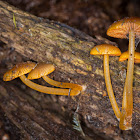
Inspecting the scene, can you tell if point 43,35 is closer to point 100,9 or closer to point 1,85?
point 1,85

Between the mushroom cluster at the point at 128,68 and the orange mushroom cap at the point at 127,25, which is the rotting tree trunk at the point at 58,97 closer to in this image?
the mushroom cluster at the point at 128,68

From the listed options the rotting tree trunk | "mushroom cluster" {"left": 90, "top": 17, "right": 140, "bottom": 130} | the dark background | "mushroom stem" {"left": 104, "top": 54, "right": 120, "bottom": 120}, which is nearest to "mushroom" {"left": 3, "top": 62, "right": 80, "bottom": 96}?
the rotting tree trunk

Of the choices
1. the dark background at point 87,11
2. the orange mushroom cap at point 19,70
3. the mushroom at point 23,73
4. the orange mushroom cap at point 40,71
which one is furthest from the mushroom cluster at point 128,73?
the dark background at point 87,11

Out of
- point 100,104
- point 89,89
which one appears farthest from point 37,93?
point 100,104

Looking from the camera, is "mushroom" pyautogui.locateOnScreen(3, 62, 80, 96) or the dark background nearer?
"mushroom" pyautogui.locateOnScreen(3, 62, 80, 96)

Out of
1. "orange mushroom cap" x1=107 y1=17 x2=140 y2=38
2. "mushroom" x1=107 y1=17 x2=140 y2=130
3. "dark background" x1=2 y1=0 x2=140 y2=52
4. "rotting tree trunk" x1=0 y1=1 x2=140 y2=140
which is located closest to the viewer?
"orange mushroom cap" x1=107 y1=17 x2=140 y2=38

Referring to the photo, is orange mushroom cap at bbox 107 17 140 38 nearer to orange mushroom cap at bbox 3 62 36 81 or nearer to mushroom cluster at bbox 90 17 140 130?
mushroom cluster at bbox 90 17 140 130

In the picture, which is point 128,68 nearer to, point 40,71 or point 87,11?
point 40,71

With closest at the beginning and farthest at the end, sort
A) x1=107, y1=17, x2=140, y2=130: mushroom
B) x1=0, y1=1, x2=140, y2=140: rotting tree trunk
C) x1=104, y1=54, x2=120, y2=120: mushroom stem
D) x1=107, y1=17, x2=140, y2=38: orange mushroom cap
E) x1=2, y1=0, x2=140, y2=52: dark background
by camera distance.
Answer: x1=107, y1=17, x2=140, y2=38: orange mushroom cap < x1=107, y1=17, x2=140, y2=130: mushroom < x1=104, y1=54, x2=120, y2=120: mushroom stem < x1=0, y1=1, x2=140, y2=140: rotting tree trunk < x1=2, y1=0, x2=140, y2=52: dark background
